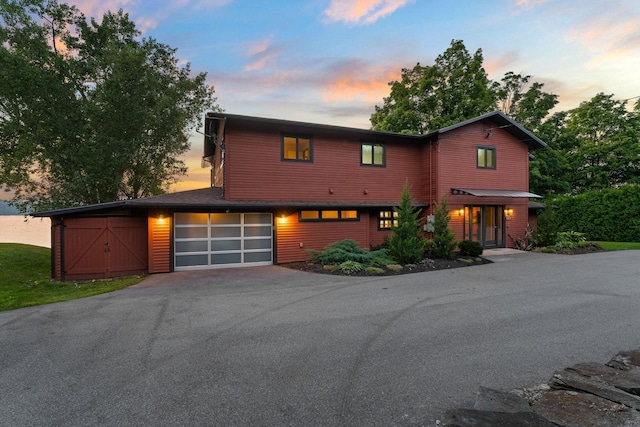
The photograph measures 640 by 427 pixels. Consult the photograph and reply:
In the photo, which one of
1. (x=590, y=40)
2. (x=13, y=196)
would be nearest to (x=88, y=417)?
(x=590, y=40)

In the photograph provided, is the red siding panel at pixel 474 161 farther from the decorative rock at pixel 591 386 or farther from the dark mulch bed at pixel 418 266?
the decorative rock at pixel 591 386

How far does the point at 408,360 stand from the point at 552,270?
9615mm

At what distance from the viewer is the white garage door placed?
11.7 meters

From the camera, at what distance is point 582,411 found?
108 inches

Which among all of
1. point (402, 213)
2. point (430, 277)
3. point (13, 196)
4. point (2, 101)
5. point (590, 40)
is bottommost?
point (430, 277)

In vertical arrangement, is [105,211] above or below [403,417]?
above

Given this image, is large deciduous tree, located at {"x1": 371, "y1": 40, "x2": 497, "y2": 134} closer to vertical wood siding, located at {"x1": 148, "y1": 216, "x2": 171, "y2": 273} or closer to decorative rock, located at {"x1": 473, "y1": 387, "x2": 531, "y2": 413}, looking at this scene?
vertical wood siding, located at {"x1": 148, "y1": 216, "x2": 171, "y2": 273}

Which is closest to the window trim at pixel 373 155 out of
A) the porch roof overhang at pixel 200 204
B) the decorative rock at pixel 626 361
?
the porch roof overhang at pixel 200 204

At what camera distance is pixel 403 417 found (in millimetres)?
2885

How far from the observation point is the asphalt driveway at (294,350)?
3.08 meters

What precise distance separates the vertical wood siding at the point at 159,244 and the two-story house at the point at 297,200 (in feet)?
0.11

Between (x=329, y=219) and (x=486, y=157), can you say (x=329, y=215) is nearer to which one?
(x=329, y=219)

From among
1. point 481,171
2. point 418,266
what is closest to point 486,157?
point 481,171

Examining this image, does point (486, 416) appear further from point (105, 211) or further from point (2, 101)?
point (2, 101)
